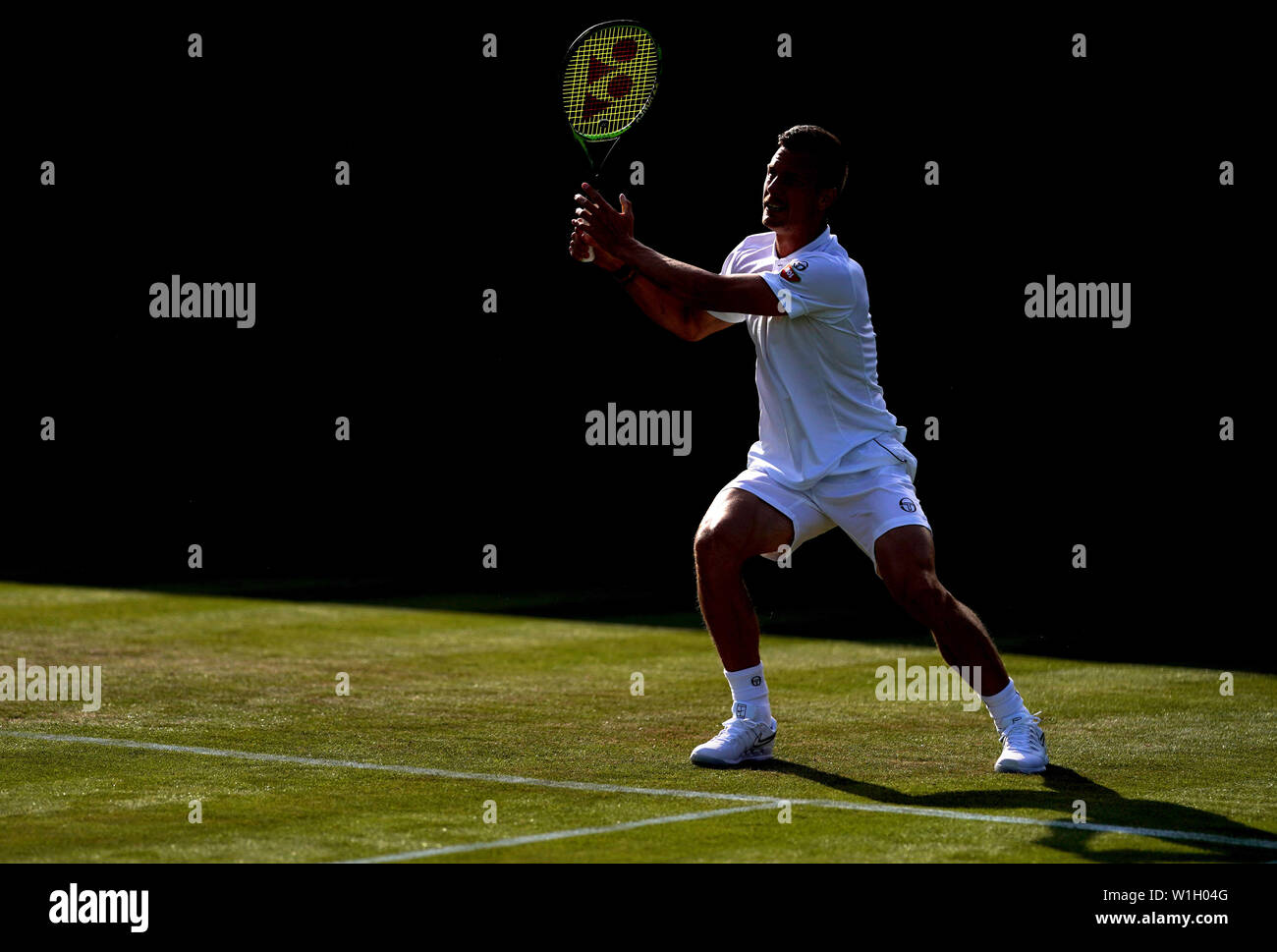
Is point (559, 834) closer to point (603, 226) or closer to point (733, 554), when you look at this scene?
point (733, 554)

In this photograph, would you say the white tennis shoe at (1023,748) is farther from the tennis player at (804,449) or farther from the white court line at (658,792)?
the white court line at (658,792)

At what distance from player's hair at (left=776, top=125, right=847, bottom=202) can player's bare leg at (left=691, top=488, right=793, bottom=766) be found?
1240 mm

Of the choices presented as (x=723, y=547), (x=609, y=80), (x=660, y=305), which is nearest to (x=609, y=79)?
(x=609, y=80)

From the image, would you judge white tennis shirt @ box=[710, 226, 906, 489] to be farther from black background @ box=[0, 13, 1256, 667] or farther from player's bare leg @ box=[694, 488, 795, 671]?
black background @ box=[0, 13, 1256, 667]

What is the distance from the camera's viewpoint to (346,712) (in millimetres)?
8820

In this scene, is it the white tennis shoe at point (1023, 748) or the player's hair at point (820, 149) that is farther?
the player's hair at point (820, 149)

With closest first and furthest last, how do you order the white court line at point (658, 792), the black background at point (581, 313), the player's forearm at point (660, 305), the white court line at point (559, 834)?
the white court line at point (559, 834) → the white court line at point (658, 792) → the player's forearm at point (660, 305) → the black background at point (581, 313)

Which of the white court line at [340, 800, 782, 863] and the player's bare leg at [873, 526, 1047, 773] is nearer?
the white court line at [340, 800, 782, 863]

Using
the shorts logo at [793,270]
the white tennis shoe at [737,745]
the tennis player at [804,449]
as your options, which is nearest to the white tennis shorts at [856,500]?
the tennis player at [804,449]

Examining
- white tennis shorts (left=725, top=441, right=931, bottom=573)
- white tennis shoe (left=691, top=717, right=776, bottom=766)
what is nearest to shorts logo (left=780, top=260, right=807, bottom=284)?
white tennis shorts (left=725, top=441, right=931, bottom=573)

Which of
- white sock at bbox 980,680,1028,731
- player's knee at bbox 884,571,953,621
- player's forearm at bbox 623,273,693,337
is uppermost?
player's forearm at bbox 623,273,693,337

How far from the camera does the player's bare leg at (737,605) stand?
288 inches

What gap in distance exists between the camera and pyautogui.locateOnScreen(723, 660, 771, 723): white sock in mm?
7375
